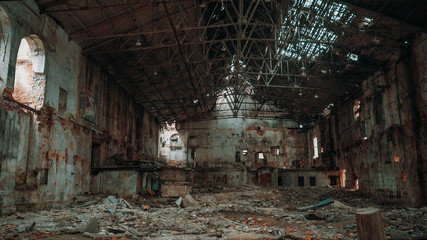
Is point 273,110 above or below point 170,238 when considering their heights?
above

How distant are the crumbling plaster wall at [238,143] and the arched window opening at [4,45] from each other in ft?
86.1

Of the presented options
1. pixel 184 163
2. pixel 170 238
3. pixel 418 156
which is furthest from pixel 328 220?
pixel 184 163

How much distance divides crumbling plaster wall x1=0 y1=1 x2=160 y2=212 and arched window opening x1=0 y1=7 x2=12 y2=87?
0.13 ft

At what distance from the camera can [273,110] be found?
36688 millimetres

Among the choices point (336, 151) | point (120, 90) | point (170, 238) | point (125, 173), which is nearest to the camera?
point (170, 238)

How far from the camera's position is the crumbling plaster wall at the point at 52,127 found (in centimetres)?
1043

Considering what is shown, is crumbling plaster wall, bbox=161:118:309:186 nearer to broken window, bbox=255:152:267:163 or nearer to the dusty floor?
broken window, bbox=255:152:267:163

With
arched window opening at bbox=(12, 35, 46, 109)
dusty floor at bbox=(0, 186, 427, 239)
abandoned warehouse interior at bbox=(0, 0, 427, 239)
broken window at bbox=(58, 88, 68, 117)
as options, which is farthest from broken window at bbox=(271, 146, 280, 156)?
arched window opening at bbox=(12, 35, 46, 109)

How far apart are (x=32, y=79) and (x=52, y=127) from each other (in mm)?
2156

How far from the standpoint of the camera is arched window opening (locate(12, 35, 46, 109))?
12344 mm

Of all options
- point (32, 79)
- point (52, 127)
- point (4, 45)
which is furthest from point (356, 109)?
point (4, 45)

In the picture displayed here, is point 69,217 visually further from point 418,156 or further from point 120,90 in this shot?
point 418,156

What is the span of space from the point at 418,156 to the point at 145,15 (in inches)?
609

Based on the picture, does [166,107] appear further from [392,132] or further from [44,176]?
[392,132]
